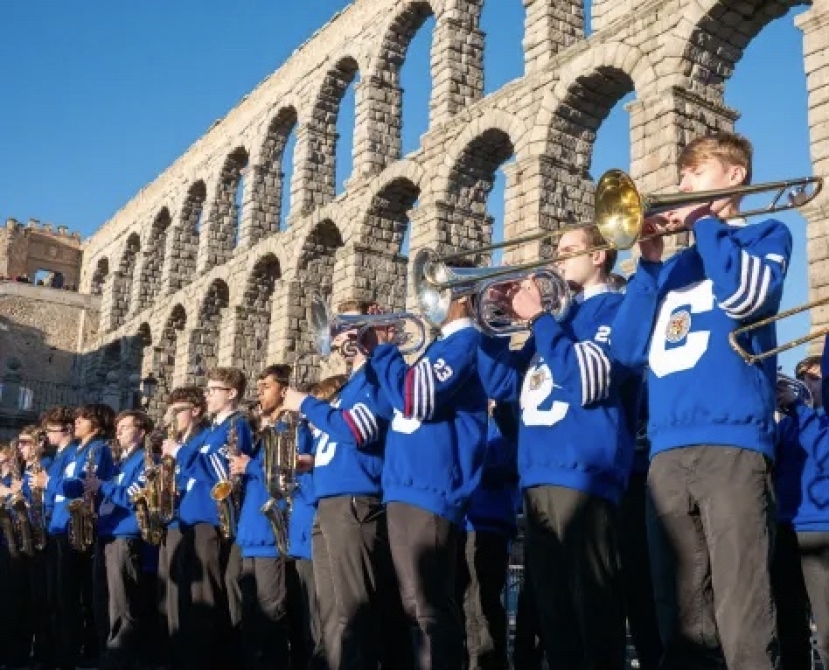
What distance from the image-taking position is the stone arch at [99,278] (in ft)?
126

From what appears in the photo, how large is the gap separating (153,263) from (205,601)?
27825 millimetres

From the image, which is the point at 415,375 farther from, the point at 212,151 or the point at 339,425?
the point at 212,151

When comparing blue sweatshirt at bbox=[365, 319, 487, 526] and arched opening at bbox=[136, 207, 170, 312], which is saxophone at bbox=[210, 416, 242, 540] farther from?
arched opening at bbox=[136, 207, 170, 312]

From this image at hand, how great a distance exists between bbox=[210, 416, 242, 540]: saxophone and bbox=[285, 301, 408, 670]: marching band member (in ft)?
5.02

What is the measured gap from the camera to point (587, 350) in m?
4.18

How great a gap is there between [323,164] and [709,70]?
11.5 metres

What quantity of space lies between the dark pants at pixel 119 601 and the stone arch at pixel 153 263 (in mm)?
25747

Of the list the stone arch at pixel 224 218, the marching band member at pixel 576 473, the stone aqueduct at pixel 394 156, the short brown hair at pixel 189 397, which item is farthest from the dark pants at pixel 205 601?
the stone arch at pixel 224 218

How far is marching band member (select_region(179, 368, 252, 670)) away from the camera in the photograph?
703 cm

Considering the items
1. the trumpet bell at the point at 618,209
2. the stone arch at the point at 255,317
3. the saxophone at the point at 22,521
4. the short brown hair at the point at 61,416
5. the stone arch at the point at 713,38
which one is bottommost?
the saxophone at the point at 22,521

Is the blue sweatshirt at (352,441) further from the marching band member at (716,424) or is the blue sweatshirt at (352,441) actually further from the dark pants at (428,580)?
the marching band member at (716,424)

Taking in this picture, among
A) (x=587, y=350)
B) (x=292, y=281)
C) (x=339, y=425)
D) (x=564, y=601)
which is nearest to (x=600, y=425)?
(x=587, y=350)

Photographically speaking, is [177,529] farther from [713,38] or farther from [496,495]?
[713,38]

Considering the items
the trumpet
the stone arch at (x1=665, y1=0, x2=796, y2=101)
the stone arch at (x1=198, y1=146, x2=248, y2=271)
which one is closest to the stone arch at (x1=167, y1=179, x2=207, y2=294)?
the stone arch at (x1=198, y1=146, x2=248, y2=271)
